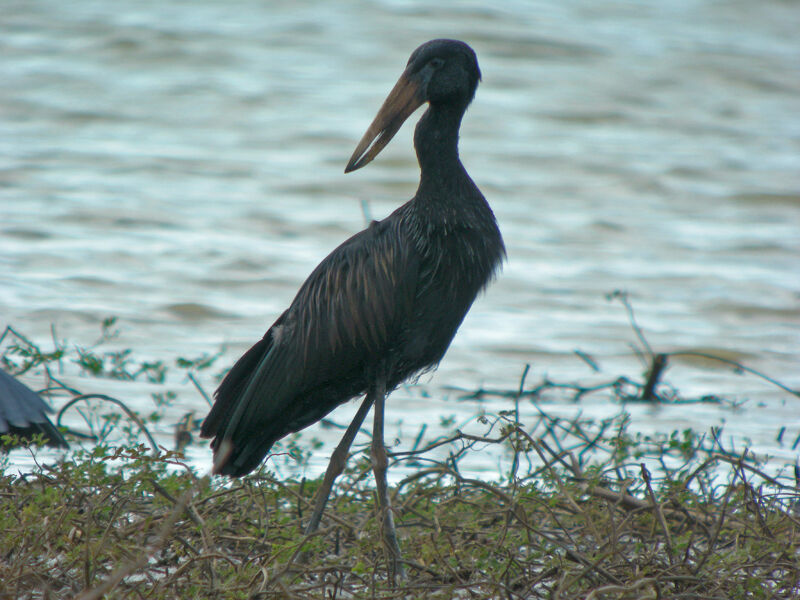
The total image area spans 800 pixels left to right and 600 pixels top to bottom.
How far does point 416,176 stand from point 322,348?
1113 cm

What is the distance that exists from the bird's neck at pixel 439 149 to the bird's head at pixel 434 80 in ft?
0.18

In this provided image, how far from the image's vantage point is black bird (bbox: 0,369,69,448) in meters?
4.99

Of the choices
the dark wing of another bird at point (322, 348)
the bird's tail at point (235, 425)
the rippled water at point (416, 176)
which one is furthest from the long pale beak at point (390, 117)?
the rippled water at point (416, 176)

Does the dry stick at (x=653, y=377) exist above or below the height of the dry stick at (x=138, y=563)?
below

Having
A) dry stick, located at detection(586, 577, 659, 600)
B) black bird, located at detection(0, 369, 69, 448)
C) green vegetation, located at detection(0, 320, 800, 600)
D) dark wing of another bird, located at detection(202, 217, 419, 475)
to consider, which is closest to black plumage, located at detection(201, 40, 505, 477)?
dark wing of another bird, located at detection(202, 217, 419, 475)

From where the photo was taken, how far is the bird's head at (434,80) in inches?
192

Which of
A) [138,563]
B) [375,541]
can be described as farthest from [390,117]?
[138,563]

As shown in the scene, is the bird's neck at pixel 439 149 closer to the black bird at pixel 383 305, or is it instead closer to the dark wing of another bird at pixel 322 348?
the black bird at pixel 383 305

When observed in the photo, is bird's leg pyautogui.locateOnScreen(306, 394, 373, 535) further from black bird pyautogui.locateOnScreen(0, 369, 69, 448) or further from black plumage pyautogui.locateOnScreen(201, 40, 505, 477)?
black bird pyautogui.locateOnScreen(0, 369, 69, 448)

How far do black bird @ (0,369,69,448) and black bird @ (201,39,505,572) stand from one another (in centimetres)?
77

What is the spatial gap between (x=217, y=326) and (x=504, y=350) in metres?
2.48

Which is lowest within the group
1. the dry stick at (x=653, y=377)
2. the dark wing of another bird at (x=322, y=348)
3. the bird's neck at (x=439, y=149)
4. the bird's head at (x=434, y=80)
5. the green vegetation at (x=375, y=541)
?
the dry stick at (x=653, y=377)

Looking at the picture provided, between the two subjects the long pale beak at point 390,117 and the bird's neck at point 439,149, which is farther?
the long pale beak at point 390,117

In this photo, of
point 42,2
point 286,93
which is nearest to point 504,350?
point 286,93
